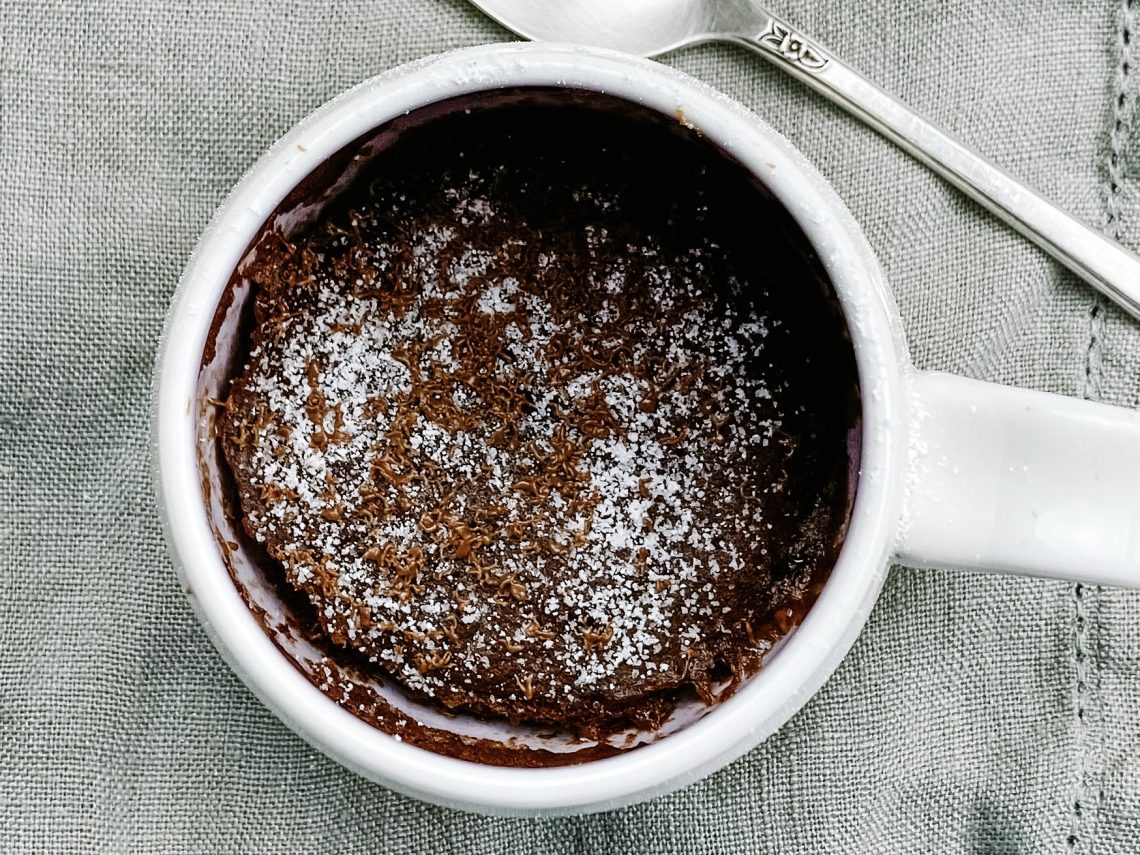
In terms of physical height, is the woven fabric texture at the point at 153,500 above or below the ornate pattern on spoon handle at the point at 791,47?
below

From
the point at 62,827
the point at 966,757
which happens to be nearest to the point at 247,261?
the point at 62,827

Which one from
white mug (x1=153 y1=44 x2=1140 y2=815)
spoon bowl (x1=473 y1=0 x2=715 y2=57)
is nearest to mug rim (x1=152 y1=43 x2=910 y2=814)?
white mug (x1=153 y1=44 x2=1140 y2=815)

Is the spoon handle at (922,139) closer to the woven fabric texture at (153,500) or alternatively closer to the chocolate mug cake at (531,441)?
→ the woven fabric texture at (153,500)

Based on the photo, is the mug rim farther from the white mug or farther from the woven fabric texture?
the woven fabric texture

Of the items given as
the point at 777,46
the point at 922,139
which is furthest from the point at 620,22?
the point at 922,139

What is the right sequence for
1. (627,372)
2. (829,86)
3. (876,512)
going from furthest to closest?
(829,86)
(627,372)
(876,512)

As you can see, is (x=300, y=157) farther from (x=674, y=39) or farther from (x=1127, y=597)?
(x=1127, y=597)

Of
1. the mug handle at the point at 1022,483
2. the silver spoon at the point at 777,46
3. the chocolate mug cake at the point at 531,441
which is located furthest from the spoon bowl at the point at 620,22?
the mug handle at the point at 1022,483
